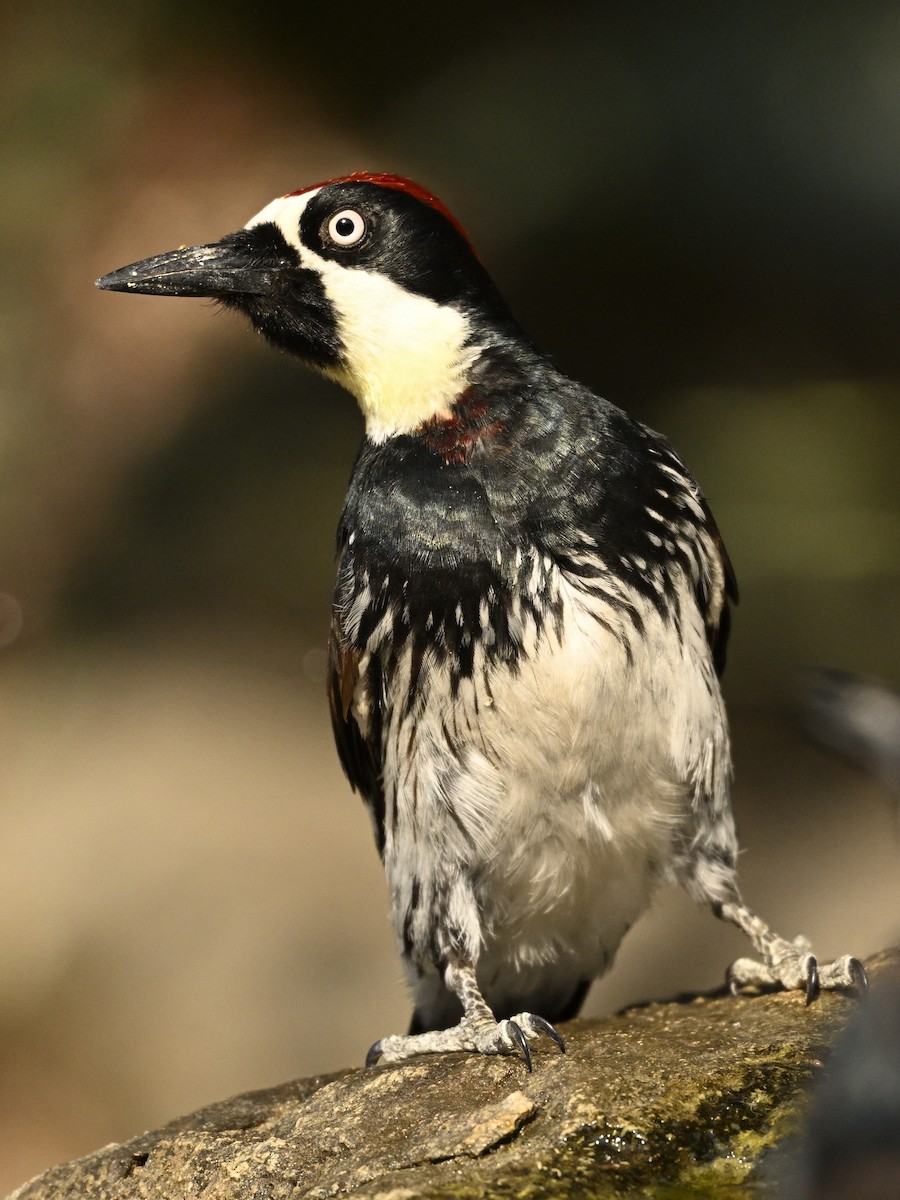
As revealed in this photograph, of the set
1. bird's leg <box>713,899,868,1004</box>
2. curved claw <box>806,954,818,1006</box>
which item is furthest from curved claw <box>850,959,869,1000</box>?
curved claw <box>806,954,818,1006</box>

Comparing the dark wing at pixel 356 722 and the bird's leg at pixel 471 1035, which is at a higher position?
the dark wing at pixel 356 722

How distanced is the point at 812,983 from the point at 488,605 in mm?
1240

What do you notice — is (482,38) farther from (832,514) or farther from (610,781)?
(610,781)

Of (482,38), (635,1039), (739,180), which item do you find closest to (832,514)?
(739,180)

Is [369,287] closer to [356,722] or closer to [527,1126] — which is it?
[356,722]

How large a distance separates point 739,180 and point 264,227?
3.30 meters

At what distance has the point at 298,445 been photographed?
720cm

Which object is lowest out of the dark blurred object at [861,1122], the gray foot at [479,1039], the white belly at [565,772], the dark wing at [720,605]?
the gray foot at [479,1039]

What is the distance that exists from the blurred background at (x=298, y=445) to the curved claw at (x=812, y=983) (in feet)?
10.2

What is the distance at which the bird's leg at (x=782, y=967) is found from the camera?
3.42m

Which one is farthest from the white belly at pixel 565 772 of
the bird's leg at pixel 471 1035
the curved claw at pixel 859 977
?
the curved claw at pixel 859 977

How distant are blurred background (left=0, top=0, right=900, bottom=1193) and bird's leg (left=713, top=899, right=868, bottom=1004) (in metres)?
2.82

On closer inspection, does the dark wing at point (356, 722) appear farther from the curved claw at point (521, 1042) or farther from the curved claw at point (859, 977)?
the curved claw at point (859, 977)

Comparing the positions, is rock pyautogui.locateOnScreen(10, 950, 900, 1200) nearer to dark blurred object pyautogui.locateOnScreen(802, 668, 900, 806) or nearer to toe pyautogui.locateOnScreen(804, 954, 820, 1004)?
toe pyautogui.locateOnScreen(804, 954, 820, 1004)
